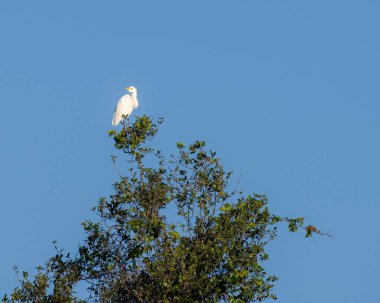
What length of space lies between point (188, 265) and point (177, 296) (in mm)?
822

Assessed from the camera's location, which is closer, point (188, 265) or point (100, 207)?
point (188, 265)

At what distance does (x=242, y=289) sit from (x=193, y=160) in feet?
12.9

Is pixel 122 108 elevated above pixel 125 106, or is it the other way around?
pixel 125 106

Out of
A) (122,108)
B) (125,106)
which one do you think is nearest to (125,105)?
(125,106)

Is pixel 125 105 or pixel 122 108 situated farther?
pixel 125 105

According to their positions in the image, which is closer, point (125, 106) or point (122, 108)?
point (122, 108)

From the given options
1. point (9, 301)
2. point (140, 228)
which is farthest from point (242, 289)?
point (9, 301)

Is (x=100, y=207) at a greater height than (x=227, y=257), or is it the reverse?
(x=100, y=207)

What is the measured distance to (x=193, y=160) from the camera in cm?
2917

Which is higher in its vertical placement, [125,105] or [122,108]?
[125,105]

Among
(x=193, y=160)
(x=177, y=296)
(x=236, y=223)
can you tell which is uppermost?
(x=193, y=160)

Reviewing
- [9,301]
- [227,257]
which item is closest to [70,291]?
[9,301]

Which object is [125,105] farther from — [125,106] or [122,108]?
Result: [122,108]

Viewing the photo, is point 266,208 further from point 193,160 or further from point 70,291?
point 70,291
